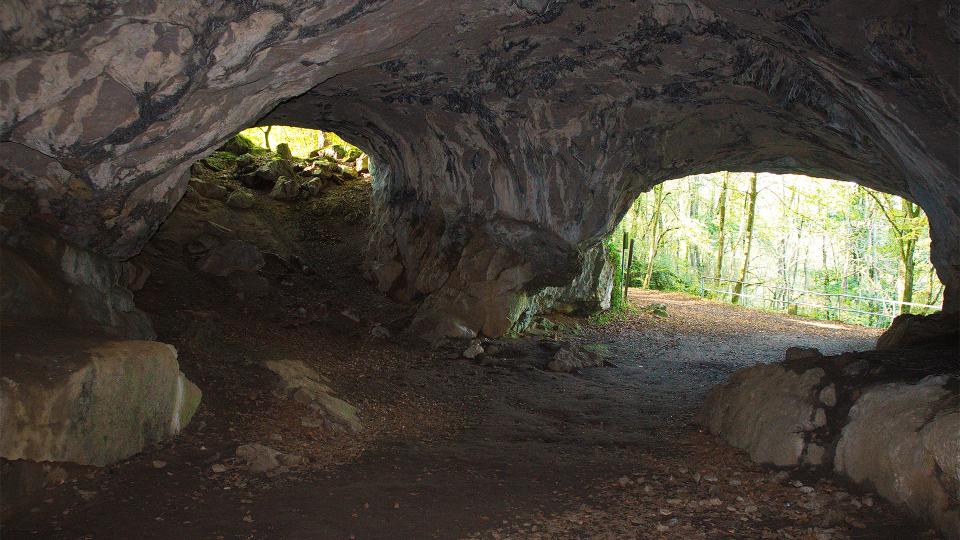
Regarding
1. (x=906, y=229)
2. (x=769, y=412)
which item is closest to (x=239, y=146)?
(x=769, y=412)

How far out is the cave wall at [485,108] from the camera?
203 inches

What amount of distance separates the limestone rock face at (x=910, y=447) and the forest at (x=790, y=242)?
43.8 feet

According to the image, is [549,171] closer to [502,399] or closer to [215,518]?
[502,399]

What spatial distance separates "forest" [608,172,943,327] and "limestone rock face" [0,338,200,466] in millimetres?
14647

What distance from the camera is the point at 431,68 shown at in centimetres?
952

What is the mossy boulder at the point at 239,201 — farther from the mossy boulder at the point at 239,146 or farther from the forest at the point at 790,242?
the forest at the point at 790,242

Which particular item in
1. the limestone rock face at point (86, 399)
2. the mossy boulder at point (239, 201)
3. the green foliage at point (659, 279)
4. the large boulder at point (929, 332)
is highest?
the mossy boulder at point (239, 201)

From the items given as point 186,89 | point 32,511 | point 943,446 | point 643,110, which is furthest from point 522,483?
point 643,110

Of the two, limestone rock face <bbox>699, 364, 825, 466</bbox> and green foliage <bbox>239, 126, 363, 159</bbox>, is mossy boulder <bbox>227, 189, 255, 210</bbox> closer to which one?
green foliage <bbox>239, 126, 363, 159</bbox>

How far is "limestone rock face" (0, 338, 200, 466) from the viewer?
4434 mm

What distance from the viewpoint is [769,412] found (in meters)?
6.16

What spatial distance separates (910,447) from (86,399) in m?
6.29

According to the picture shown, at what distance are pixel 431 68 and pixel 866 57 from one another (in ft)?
19.3

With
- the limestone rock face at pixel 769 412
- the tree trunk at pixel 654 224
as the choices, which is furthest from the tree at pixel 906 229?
the limestone rock face at pixel 769 412
